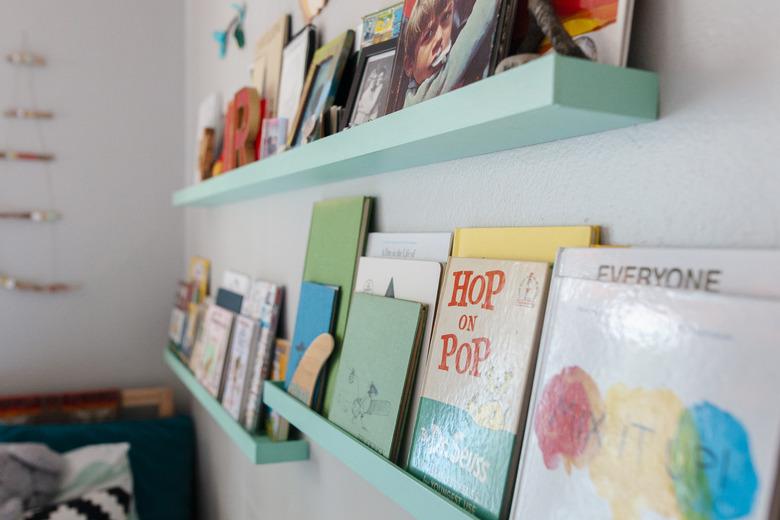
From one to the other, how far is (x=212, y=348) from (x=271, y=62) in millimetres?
748

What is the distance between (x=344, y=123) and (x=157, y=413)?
1.95 meters

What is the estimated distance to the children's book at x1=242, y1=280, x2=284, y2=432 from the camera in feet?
4.30

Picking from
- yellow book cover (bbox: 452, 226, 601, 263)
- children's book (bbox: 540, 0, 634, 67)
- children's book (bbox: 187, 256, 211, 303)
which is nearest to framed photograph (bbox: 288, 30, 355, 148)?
yellow book cover (bbox: 452, 226, 601, 263)

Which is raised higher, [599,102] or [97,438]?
[599,102]

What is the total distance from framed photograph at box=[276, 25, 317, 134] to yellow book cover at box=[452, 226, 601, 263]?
1.95 feet

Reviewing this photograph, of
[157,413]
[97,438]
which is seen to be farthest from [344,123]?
[157,413]

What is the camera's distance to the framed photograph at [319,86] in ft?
3.45

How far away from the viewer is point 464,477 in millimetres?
646

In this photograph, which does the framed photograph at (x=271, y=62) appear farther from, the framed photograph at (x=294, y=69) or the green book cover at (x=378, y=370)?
the green book cover at (x=378, y=370)

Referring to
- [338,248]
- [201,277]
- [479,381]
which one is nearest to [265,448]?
[338,248]

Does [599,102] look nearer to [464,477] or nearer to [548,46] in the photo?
[548,46]

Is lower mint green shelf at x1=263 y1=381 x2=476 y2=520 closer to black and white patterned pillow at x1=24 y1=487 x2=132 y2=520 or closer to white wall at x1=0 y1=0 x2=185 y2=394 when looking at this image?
black and white patterned pillow at x1=24 y1=487 x2=132 y2=520

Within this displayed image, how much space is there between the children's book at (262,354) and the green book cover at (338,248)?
0.76ft

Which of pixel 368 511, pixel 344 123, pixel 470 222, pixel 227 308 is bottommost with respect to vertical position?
pixel 368 511
